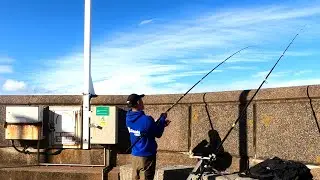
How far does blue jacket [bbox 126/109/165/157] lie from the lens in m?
6.18

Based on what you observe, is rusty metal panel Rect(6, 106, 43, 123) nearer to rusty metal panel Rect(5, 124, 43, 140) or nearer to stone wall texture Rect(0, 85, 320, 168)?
rusty metal panel Rect(5, 124, 43, 140)

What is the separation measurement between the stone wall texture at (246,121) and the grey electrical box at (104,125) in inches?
11.9

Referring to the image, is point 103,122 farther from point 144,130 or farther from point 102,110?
point 144,130

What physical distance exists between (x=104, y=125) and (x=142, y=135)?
276cm

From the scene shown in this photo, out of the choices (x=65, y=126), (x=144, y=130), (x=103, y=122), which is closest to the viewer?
(x=144, y=130)

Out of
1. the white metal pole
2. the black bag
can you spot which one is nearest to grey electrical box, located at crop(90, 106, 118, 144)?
the white metal pole

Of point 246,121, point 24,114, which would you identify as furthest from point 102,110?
point 246,121

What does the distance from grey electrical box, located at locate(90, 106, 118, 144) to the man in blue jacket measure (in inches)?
93.0

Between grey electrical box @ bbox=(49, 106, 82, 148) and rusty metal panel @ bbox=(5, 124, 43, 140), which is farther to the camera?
grey electrical box @ bbox=(49, 106, 82, 148)

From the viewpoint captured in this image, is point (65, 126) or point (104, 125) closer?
→ point (104, 125)

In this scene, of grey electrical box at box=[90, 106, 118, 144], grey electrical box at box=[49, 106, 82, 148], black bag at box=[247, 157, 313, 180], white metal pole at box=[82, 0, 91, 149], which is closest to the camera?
black bag at box=[247, 157, 313, 180]

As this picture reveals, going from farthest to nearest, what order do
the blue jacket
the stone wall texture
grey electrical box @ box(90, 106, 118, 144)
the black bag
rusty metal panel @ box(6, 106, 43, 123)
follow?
rusty metal panel @ box(6, 106, 43, 123) → grey electrical box @ box(90, 106, 118, 144) → the stone wall texture → the blue jacket → the black bag

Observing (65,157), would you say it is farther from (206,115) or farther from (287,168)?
(287,168)

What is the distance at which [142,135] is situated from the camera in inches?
244
